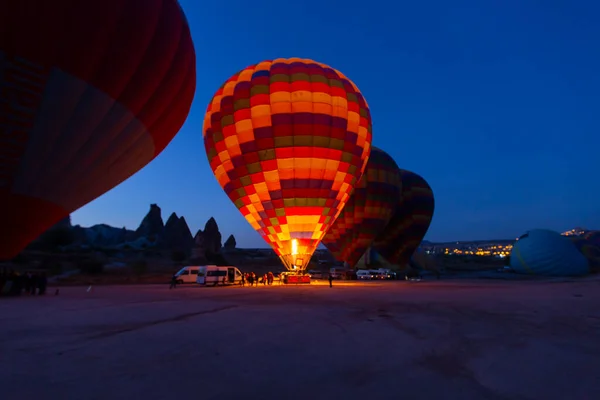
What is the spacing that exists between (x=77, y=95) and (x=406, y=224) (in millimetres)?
35899

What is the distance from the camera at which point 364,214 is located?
109 feet

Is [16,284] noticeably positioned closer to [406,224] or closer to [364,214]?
[364,214]

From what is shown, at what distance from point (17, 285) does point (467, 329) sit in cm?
1682

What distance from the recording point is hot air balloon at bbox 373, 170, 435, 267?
41.2 meters

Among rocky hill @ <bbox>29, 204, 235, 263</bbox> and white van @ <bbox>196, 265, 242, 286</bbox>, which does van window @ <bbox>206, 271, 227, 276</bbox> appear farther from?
rocky hill @ <bbox>29, 204, 235, 263</bbox>

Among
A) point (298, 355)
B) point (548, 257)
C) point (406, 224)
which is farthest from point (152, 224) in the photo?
point (298, 355)

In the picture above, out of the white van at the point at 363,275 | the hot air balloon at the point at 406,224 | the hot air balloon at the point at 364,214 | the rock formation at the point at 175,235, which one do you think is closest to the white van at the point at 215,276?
the hot air balloon at the point at 364,214

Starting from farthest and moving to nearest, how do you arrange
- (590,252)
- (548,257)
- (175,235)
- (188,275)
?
1. (175,235)
2. (590,252)
3. (548,257)
4. (188,275)

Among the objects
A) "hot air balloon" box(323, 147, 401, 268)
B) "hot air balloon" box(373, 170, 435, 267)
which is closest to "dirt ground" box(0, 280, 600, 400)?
"hot air balloon" box(323, 147, 401, 268)

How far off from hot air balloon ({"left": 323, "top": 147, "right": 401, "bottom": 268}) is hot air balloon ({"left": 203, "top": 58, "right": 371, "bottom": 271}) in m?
9.70

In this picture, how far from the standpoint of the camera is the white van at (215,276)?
2578 cm

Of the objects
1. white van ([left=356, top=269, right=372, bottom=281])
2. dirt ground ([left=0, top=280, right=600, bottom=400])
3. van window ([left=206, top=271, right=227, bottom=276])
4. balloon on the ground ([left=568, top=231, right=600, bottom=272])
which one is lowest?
dirt ground ([left=0, top=280, right=600, bottom=400])

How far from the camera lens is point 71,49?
353 inches

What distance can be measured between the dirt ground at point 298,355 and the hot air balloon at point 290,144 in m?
12.4
